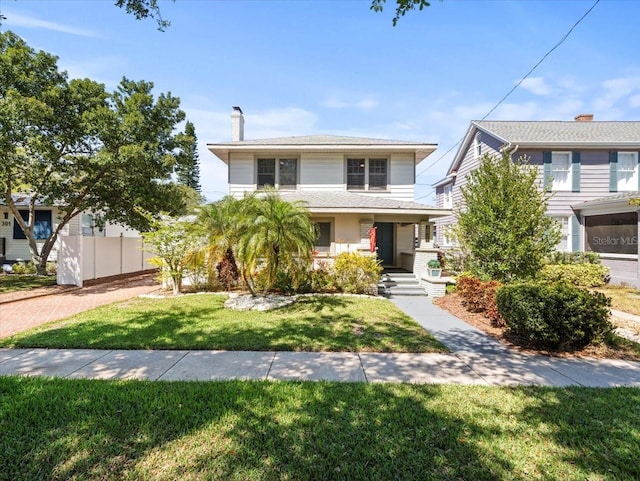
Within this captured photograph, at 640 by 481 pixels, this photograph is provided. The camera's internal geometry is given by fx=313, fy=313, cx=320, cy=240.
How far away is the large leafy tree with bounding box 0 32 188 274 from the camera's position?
36.4 feet

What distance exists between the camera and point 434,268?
1110cm

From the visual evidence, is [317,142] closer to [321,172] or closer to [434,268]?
[321,172]

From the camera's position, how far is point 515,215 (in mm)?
9289

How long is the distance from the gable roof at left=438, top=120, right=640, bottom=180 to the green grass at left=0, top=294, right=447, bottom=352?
11768mm

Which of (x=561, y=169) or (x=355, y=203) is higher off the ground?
(x=561, y=169)

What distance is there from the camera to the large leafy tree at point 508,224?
9273 millimetres

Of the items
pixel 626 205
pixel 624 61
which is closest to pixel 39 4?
pixel 624 61

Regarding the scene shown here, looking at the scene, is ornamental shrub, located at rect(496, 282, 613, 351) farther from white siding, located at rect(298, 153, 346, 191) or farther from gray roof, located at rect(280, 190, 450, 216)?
white siding, located at rect(298, 153, 346, 191)

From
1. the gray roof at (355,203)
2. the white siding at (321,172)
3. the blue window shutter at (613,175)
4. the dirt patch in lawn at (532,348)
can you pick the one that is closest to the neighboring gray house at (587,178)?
the blue window shutter at (613,175)

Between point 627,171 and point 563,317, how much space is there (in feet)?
47.7

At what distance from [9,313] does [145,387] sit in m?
7.30

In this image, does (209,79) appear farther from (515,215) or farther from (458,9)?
(515,215)

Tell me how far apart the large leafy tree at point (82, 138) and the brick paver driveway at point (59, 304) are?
303 centimetres

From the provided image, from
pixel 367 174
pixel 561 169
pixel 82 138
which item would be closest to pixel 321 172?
pixel 367 174
